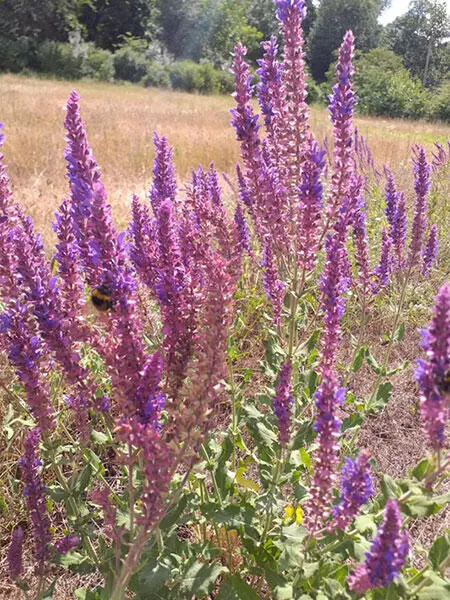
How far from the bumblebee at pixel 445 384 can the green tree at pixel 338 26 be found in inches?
3025

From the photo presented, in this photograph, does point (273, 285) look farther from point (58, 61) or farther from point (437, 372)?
point (58, 61)

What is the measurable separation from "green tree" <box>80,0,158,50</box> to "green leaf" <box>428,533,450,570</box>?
60.0 meters

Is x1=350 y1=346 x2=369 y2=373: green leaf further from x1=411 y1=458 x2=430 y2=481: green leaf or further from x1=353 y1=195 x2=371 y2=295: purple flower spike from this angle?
x1=411 y1=458 x2=430 y2=481: green leaf

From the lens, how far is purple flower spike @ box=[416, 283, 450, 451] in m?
1.19

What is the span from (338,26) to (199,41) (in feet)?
83.3

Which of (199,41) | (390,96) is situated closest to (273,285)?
(390,96)

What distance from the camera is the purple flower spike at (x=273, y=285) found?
263cm

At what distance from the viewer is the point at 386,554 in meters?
1.29

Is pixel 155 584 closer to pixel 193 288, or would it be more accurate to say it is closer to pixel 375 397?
pixel 193 288

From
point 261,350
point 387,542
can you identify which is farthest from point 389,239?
point 387,542

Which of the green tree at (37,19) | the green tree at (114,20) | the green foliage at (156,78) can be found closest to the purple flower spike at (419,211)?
the green foliage at (156,78)

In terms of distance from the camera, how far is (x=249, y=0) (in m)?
78.2

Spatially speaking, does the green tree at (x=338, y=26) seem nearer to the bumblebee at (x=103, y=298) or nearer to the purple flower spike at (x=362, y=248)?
the purple flower spike at (x=362, y=248)

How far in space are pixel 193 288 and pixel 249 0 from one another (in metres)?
89.1
